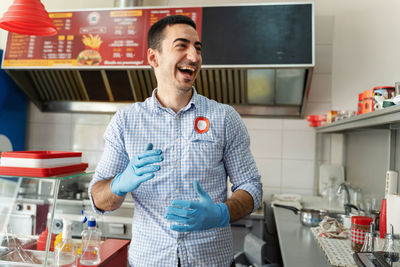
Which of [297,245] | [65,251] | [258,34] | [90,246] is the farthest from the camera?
[258,34]

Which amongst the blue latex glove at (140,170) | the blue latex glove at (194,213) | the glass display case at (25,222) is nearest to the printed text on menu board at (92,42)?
the glass display case at (25,222)

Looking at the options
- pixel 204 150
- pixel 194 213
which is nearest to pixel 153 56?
pixel 204 150

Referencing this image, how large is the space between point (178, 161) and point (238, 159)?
25cm

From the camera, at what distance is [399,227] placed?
164 centimetres

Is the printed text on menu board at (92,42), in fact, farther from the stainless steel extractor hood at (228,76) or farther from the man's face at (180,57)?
the man's face at (180,57)

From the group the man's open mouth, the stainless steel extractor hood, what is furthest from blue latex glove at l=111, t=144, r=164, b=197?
the stainless steel extractor hood

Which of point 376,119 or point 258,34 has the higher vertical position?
point 258,34

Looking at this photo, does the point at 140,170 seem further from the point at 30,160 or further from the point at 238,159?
the point at 30,160

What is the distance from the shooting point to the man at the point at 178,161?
131 centimetres

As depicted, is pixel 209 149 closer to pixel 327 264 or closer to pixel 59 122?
pixel 327 264

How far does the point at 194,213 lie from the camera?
1084 millimetres

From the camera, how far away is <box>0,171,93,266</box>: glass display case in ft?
4.74

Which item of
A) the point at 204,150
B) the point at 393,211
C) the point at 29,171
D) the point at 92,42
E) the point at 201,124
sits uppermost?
the point at 92,42

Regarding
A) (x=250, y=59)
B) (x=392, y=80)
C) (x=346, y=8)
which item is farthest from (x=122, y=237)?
(x=346, y=8)
